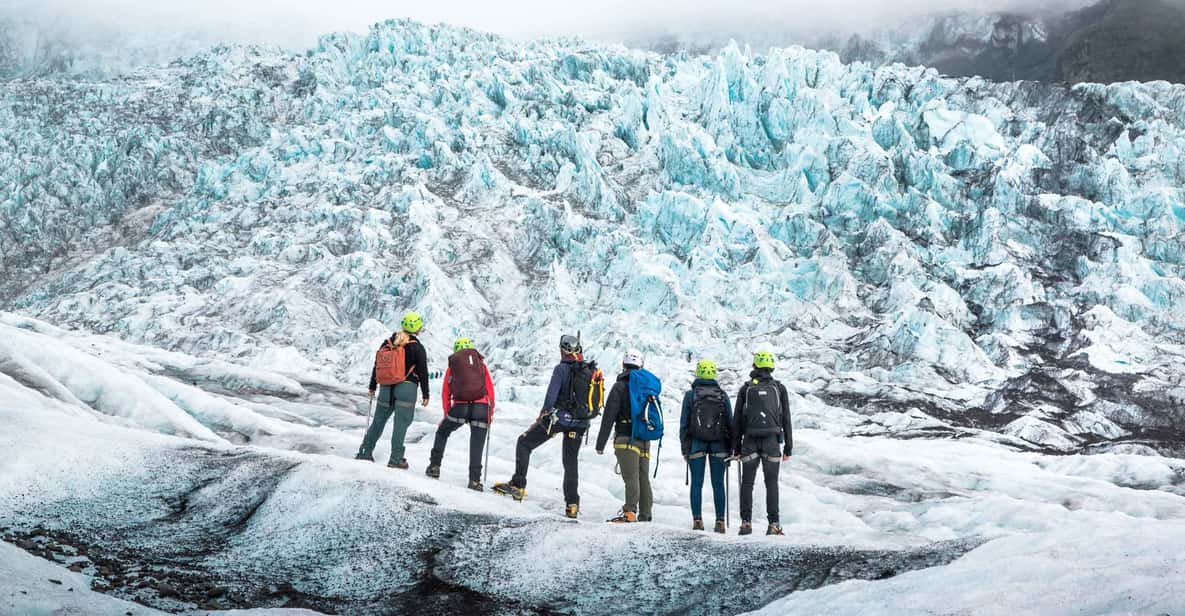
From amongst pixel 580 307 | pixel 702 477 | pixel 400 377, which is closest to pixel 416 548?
pixel 400 377

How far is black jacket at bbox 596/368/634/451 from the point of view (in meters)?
9.16

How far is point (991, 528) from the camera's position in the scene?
16469 millimetres

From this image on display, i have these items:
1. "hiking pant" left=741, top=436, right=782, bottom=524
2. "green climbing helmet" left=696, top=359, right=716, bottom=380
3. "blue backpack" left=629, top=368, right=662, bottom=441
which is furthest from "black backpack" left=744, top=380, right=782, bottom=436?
"blue backpack" left=629, top=368, right=662, bottom=441

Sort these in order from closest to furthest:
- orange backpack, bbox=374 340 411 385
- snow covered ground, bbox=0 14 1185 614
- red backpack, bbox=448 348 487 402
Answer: snow covered ground, bbox=0 14 1185 614, red backpack, bbox=448 348 487 402, orange backpack, bbox=374 340 411 385

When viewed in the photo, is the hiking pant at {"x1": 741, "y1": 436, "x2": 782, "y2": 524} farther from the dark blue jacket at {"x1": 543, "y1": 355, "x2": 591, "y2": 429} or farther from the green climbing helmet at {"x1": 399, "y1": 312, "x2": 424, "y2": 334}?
the green climbing helmet at {"x1": 399, "y1": 312, "x2": 424, "y2": 334}

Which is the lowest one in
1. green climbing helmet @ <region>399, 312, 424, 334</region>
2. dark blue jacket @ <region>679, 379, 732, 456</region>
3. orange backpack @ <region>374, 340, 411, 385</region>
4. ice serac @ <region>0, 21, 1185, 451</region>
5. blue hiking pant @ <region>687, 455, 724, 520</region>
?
blue hiking pant @ <region>687, 455, 724, 520</region>

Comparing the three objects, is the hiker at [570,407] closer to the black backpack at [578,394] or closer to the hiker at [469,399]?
the black backpack at [578,394]

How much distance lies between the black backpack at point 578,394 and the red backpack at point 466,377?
105 cm

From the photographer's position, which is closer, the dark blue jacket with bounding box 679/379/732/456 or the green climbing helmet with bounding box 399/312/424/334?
the dark blue jacket with bounding box 679/379/732/456


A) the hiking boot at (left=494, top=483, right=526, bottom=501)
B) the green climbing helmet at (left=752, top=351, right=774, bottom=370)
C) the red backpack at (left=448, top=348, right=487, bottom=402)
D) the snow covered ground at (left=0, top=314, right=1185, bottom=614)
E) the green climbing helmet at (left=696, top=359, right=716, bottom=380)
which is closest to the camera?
the snow covered ground at (left=0, top=314, right=1185, bottom=614)

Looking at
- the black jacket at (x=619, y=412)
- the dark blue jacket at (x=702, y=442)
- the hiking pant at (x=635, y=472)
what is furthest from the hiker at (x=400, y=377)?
the dark blue jacket at (x=702, y=442)

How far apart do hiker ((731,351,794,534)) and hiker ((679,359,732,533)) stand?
15 centimetres

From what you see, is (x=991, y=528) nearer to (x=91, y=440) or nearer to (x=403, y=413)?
(x=403, y=413)

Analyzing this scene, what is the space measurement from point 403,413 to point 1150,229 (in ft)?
220
